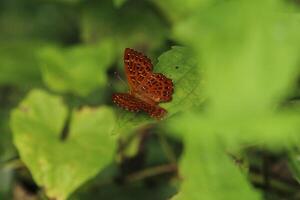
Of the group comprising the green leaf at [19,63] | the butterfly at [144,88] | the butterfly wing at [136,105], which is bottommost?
the green leaf at [19,63]

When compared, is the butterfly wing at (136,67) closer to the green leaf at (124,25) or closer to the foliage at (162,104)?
the foliage at (162,104)

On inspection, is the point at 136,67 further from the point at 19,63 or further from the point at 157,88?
the point at 19,63

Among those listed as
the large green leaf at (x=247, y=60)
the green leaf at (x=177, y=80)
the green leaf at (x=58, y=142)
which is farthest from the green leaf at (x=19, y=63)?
the large green leaf at (x=247, y=60)

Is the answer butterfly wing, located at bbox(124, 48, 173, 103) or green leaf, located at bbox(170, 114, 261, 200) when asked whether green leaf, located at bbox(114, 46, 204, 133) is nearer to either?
butterfly wing, located at bbox(124, 48, 173, 103)

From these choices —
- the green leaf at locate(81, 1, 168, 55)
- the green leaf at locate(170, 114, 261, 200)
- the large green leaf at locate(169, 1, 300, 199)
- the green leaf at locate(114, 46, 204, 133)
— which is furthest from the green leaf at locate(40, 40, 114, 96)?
the large green leaf at locate(169, 1, 300, 199)

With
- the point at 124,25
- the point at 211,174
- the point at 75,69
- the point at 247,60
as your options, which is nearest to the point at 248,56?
the point at 247,60

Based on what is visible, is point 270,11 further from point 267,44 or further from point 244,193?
point 244,193

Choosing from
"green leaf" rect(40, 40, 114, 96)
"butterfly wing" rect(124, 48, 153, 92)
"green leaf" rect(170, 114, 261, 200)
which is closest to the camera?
"green leaf" rect(170, 114, 261, 200)

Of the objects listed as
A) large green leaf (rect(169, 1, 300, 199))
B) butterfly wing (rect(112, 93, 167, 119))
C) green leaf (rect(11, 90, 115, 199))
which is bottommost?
green leaf (rect(11, 90, 115, 199))

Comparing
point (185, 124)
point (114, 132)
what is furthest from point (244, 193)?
point (114, 132)
